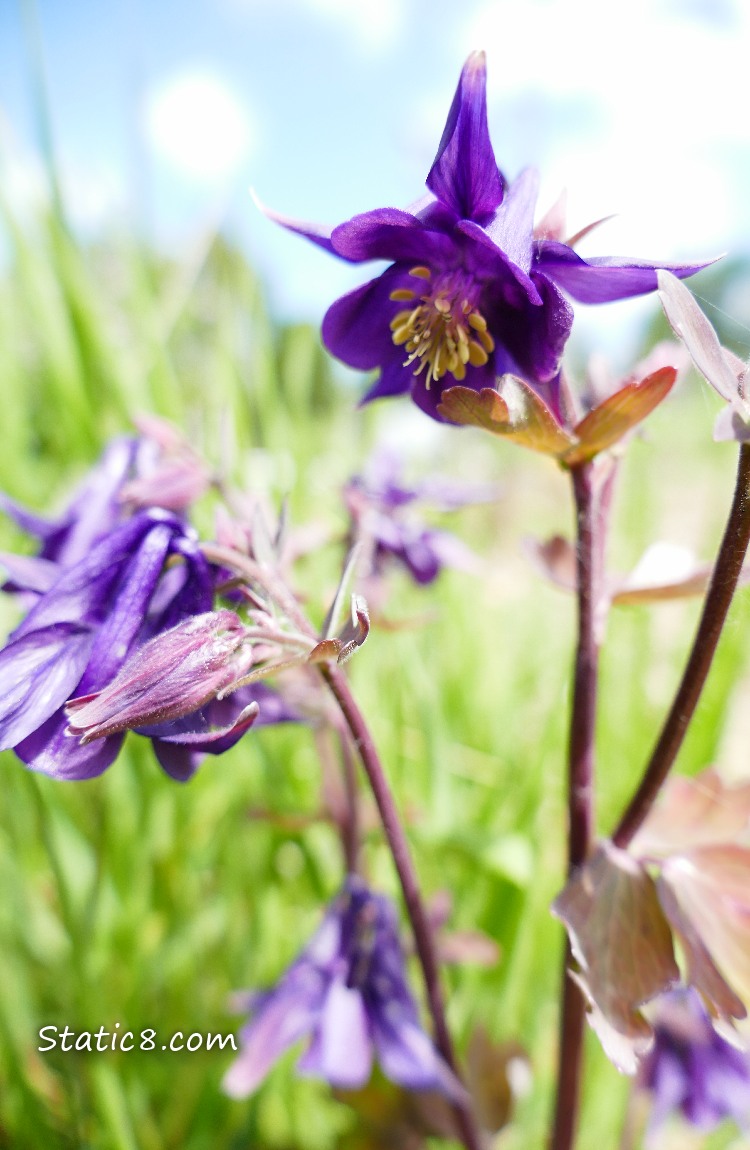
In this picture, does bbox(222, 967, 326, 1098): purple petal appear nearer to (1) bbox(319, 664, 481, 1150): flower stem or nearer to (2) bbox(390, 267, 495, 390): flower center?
(1) bbox(319, 664, 481, 1150): flower stem

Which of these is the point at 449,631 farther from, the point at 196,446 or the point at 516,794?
the point at 196,446

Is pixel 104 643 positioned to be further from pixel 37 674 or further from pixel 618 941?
pixel 618 941

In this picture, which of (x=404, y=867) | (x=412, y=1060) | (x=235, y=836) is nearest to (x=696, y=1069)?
(x=412, y=1060)

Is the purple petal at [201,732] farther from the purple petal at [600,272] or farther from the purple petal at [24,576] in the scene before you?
the purple petal at [600,272]

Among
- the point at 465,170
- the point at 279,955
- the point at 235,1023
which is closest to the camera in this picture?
the point at 465,170

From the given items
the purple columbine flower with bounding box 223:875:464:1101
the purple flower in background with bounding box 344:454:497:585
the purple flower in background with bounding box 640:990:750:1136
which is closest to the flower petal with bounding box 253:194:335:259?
the purple flower in background with bounding box 344:454:497:585

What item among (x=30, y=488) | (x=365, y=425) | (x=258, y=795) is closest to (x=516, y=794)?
(x=258, y=795)
